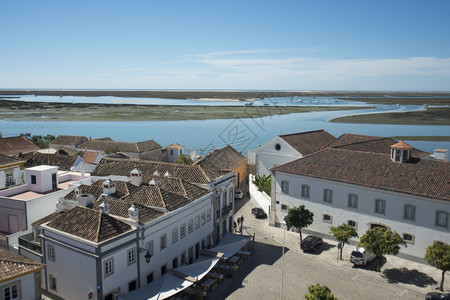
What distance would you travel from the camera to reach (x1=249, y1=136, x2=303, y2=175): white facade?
1790 inches

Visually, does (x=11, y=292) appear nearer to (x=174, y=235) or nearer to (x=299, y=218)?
(x=174, y=235)

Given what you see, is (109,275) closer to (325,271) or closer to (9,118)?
(325,271)

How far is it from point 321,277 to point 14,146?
53899 millimetres

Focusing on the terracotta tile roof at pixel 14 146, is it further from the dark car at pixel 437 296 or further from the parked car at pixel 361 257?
the dark car at pixel 437 296

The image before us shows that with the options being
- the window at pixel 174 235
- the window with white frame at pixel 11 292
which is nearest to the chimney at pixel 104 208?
the window at pixel 174 235

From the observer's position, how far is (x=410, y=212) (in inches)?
1118

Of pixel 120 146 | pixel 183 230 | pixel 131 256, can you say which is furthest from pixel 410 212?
pixel 120 146

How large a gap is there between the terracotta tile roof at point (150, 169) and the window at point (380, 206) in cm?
1352

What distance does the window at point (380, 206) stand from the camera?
97.3 ft

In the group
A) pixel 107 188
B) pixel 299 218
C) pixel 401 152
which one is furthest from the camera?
pixel 401 152

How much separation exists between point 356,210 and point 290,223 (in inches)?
216

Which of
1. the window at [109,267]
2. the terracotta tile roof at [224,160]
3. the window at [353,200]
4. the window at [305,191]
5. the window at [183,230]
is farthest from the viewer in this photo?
the terracotta tile roof at [224,160]

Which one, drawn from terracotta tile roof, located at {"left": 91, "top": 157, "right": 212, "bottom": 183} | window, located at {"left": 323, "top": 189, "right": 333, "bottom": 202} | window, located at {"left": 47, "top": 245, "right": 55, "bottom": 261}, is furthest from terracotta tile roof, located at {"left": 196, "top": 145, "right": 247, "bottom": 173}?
window, located at {"left": 47, "top": 245, "right": 55, "bottom": 261}

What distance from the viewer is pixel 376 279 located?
25.9 metres
